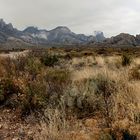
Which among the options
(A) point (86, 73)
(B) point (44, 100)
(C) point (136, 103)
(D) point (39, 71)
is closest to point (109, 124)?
(C) point (136, 103)

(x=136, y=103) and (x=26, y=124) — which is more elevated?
(x=136, y=103)

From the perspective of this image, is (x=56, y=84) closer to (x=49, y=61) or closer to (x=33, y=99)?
(x=33, y=99)

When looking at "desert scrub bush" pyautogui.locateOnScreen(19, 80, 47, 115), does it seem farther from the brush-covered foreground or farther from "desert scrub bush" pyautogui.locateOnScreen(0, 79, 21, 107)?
"desert scrub bush" pyautogui.locateOnScreen(0, 79, 21, 107)

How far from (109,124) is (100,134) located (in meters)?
0.58

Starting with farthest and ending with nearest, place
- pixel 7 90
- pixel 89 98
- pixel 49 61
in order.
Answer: pixel 49 61
pixel 7 90
pixel 89 98

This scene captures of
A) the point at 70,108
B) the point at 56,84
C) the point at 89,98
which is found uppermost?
the point at 56,84

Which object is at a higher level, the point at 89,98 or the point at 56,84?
the point at 56,84

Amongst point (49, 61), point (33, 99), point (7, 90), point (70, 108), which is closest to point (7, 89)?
point (7, 90)

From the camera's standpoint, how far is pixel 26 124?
24.9 ft

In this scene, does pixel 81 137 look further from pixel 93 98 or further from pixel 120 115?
pixel 93 98

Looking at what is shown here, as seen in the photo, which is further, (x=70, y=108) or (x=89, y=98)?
(x=89, y=98)

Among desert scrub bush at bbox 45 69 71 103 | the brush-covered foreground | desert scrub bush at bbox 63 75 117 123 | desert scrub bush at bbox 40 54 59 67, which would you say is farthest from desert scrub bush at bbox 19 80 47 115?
desert scrub bush at bbox 40 54 59 67

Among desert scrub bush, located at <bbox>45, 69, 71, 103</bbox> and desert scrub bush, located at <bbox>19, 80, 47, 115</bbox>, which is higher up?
desert scrub bush, located at <bbox>45, 69, 71, 103</bbox>

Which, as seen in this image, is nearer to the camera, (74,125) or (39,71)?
(74,125)
